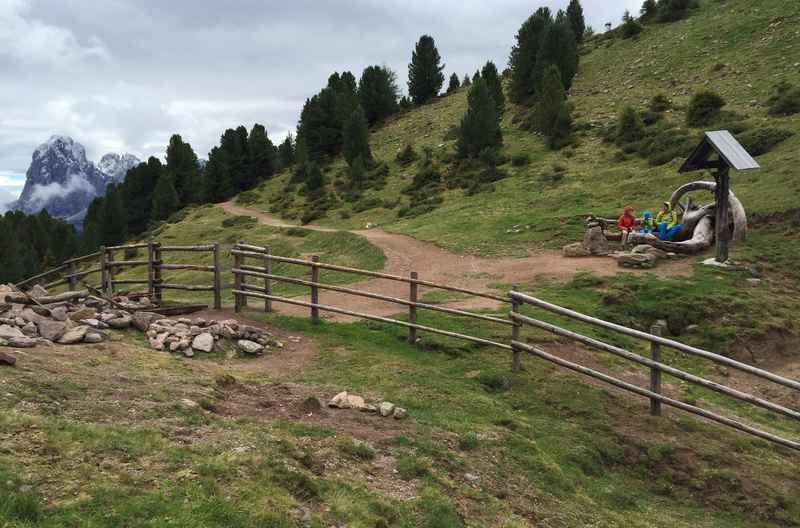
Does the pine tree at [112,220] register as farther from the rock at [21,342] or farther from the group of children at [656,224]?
the rock at [21,342]

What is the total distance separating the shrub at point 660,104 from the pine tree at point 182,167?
51.8 meters

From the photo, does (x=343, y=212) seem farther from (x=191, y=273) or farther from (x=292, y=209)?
(x=191, y=273)

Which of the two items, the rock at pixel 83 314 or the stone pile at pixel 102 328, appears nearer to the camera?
the stone pile at pixel 102 328

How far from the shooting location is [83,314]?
1030 centimetres

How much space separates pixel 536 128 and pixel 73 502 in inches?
1735

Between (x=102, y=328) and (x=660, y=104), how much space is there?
37.7 metres

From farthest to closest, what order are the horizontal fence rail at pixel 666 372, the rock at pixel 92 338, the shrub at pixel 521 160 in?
the shrub at pixel 521 160, the rock at pixel 92 338, the horizontal fence rail at pixel 666 372

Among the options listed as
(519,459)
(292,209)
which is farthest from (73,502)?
(292,209)

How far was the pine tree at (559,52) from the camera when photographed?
49906 mm

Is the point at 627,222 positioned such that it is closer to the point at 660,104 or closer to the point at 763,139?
the point at 763,139

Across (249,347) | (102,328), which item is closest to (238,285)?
(249,347)

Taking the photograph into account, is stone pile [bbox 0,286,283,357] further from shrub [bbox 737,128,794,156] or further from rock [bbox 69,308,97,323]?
shrub [bbox 737,128,794,156]

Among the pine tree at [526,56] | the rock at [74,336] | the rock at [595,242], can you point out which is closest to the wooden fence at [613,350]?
the rock at [74,336]

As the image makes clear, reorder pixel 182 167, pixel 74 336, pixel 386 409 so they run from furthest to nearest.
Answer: pixel 182 167
pixel 74 336
pixel 386 409
